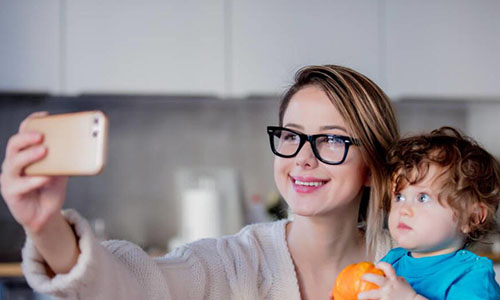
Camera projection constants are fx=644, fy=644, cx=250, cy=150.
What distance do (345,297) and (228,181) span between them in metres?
2.29

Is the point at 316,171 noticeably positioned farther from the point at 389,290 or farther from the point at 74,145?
the point at 74,145

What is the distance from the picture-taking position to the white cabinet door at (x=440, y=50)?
3.18m

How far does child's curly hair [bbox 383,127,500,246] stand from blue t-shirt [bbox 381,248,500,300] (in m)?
0.07

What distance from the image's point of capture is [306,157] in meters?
1.29

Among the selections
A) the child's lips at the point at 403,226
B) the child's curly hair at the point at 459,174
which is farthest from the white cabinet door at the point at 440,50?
the child's lips at the point at 403,226

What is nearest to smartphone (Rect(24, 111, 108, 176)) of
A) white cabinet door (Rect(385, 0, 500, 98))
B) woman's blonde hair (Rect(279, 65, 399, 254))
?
woman's blonde hair (Rect(279, 65, 399, 254))

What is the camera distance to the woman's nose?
4.25ft

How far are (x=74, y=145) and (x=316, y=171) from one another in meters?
0.66

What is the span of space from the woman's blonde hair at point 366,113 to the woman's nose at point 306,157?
3.8 inches

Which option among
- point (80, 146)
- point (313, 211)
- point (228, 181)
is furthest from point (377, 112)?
point (228, 181)

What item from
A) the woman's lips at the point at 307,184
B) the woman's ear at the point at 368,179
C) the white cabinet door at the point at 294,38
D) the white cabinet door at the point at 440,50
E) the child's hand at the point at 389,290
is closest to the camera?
the child's hand at the point at 389,290

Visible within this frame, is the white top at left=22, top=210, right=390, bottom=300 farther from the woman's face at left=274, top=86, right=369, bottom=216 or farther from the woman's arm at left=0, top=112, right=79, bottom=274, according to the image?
the woman's face at left=274, top=86, right=369, bottom=216

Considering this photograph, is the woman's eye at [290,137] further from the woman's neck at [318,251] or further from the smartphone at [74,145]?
the smartphone at [74,145]

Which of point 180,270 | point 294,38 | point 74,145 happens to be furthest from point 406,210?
point 294,38
